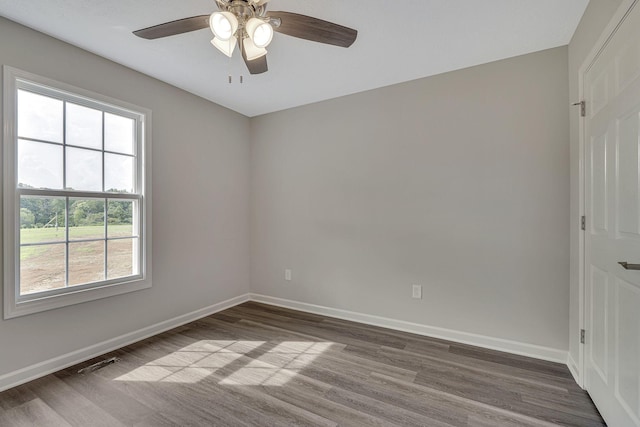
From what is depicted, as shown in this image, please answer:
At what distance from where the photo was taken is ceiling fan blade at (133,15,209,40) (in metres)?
1.50

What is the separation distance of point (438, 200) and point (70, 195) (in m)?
3.14

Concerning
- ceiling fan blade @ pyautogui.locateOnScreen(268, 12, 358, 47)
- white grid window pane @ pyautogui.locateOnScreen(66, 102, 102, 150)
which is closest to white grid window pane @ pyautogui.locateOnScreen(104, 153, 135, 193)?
white grid window pane @ pyautogui.locateOnScreen(66, 102, 102, 150)

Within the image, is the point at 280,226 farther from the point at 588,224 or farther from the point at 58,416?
the point at 588,224

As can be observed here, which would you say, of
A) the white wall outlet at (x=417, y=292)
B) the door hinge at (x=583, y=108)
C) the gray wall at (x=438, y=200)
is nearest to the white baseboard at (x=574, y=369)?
the gray wall at (x=438, y=200)

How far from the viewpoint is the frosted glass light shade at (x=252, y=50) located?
5.56 feet

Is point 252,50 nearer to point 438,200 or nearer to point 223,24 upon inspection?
point 223,24

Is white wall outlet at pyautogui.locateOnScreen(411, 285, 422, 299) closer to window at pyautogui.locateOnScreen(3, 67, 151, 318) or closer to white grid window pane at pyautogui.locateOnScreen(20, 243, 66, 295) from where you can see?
window at pyautogui.locateOnScreen(3, 67, 151, 318)

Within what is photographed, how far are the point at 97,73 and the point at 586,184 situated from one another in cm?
377

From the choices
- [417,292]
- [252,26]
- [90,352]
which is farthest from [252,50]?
[90,352]

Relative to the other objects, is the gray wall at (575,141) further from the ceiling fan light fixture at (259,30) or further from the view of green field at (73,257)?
the view of green field at (73,257)

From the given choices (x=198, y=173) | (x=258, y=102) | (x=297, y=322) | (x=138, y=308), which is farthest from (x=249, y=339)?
(x=258, y=102)

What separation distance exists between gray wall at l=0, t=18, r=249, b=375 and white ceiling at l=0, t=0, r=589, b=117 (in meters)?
0.17

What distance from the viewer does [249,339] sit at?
2713 millimetres

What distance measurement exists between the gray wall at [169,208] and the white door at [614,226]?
340 centimetres
